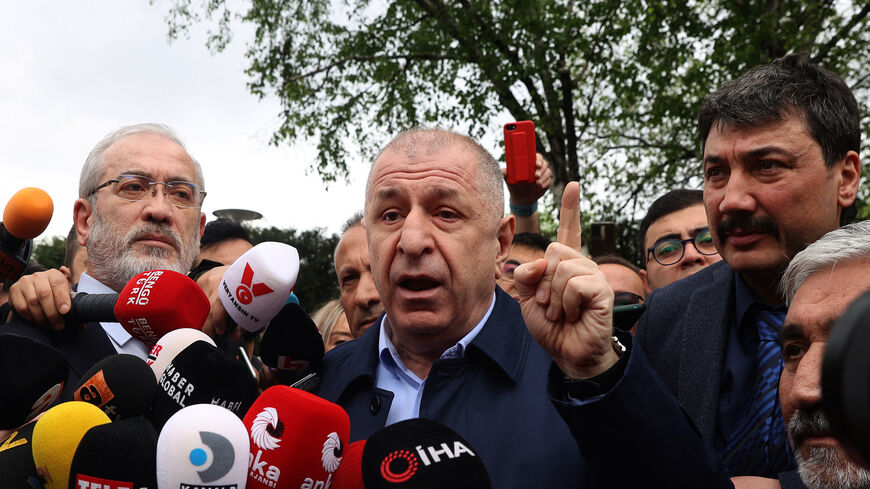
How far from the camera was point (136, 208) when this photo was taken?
3.01 metres

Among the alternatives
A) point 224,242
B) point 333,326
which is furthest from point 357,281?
point 224,242

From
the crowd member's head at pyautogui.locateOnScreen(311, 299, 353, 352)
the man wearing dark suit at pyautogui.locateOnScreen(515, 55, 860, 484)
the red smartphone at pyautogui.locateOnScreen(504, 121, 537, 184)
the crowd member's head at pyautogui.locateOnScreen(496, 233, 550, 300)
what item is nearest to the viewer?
the man wearing dark suit at pyautogui.locateOnScreen(515, 55, 860, 484)

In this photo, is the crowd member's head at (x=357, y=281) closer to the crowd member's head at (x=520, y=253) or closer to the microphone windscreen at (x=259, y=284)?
the crowd member's head at (x=520, y=253)

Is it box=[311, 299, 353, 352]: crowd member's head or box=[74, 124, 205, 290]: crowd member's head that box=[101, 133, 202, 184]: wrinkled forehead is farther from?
box=[311, 299, 353, 352]: crowd member's head

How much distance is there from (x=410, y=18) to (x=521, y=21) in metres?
3.04

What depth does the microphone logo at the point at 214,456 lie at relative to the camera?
1.49 metres

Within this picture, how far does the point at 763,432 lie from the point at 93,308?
218 centimetres

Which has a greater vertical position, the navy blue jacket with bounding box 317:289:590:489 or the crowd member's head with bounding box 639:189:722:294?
the crowd member's head with bounding box 639:189:722:294

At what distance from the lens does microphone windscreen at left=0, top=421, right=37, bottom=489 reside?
1.58 metres

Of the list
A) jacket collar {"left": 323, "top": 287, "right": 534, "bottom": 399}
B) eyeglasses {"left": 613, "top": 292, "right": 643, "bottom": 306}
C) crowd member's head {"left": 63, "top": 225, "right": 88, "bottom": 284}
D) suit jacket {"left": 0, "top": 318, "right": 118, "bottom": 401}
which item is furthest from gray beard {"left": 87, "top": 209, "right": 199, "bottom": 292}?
eyeglasses {"left": 613, "top": 292, "right": 643, "bottom": 306}

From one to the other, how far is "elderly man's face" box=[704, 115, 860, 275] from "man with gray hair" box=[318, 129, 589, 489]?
797 mm

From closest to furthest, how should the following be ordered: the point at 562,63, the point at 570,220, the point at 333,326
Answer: the point at 570,220 → the point at 333,326 → the point at 562,63

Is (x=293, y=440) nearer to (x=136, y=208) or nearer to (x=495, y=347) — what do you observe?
(x=495, y=347)

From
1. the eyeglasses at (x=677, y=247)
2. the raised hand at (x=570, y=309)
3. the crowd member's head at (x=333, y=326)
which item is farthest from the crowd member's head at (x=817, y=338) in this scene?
the crowd member's head at (x=333, y=326)
